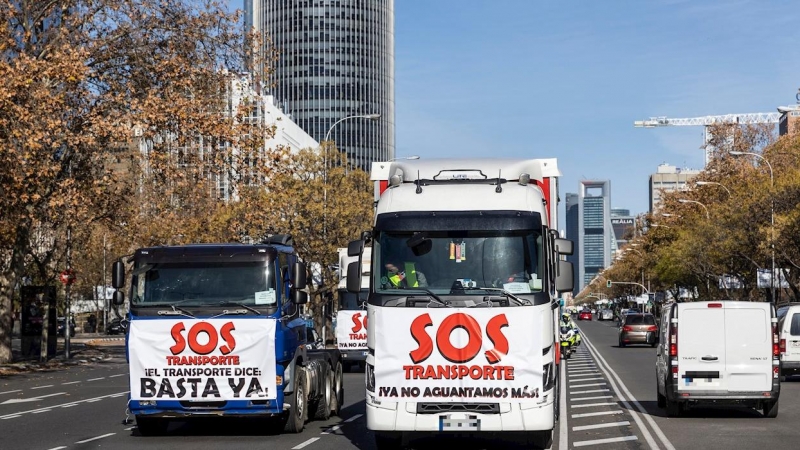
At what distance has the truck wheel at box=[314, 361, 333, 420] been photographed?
1905cm

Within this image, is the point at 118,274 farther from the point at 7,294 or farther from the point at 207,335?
the point at 7,294

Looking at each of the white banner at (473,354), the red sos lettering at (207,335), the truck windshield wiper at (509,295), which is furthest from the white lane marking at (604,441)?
the red sos lettering at (207,335)

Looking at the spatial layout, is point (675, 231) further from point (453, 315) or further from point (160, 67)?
point (453, 315)

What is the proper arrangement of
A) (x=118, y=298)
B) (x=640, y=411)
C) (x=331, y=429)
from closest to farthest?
(x=118, y=298)
(x=331, y=429)
(x=640, y=411)

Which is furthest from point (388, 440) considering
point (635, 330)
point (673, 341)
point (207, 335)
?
point (635, 330)

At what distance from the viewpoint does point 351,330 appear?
115ft

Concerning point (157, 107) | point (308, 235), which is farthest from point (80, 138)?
point (308, 235)

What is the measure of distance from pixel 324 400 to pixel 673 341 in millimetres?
5759

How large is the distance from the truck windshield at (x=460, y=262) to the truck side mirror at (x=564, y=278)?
1.52 ft

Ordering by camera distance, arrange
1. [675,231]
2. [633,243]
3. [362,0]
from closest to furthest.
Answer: [675,231]
[633,243]
[362,0]

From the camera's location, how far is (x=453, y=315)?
13.2 metres

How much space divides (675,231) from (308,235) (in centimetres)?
3755

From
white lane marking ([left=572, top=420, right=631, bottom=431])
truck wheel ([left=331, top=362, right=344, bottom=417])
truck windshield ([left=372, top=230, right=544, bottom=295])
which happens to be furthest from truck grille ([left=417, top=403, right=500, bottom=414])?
truck wheel ([left=331, top=362, right=344, bottom=417])

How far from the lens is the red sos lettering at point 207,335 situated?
1614 centimetres
